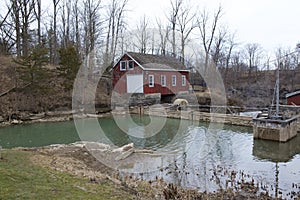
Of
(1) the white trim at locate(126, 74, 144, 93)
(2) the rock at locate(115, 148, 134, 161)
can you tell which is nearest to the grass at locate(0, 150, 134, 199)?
(2) the rock at locate(115, 148, 134, 161)

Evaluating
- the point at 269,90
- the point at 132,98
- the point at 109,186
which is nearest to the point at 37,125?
the point at 132,98

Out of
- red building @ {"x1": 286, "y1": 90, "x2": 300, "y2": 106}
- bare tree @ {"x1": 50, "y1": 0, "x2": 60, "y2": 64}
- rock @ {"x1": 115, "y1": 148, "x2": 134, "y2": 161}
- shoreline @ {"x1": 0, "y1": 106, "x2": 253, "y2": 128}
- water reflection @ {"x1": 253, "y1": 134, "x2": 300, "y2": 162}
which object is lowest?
water reflection @ {"x1": 253, "y1": 134, "x2": 300, "y2": 162}

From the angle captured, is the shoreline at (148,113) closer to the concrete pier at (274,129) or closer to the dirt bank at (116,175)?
the concrete pier at (274,129)

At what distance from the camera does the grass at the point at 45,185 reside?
466 cm

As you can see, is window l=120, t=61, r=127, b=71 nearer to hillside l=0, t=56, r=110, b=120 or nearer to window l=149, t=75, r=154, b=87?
window l=149, t=75, r=154, b=87

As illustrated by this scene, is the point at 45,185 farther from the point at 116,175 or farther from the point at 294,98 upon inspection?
the point at 294,98

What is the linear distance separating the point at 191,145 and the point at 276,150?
3.36 meters

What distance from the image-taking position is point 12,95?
18.5 m

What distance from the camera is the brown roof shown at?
22.8 meters

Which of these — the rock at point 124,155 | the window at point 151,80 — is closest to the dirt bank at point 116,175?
the rock at point 124,155

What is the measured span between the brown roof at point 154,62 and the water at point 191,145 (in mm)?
5590

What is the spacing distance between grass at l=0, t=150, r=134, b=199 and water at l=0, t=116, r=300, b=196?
220 cm

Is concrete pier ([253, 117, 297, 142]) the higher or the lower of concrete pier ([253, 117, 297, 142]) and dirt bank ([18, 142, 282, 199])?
the higher

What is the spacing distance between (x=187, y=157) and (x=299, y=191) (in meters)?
3.88
